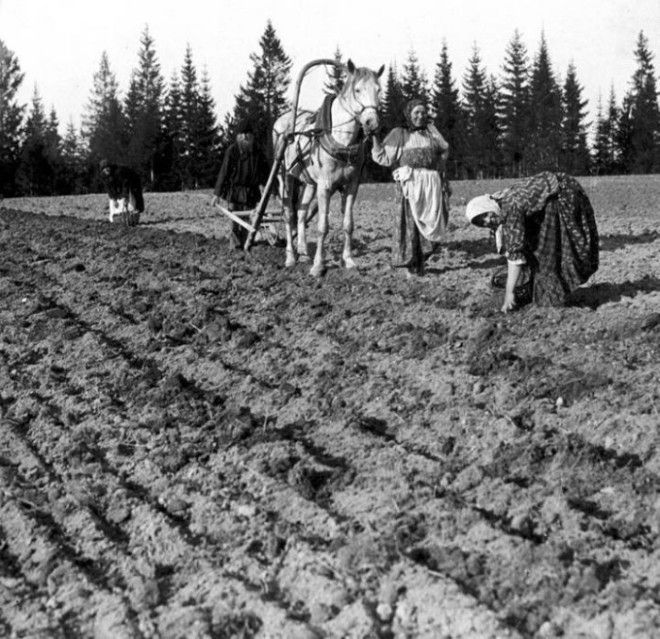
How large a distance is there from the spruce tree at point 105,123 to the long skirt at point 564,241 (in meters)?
36.8

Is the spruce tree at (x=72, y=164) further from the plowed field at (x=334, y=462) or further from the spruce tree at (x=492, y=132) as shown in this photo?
the plowed field at (x=334, y=462)

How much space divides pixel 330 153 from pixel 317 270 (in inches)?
42.3

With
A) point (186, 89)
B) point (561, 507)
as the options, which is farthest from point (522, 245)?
point (186, 89)

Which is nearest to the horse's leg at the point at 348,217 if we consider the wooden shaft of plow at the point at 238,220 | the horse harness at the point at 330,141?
the horse harness at the point at 330,141

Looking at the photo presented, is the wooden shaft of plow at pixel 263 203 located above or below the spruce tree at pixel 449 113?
below

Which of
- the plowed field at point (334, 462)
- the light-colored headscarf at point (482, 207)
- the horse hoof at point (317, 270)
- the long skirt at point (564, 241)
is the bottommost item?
the plowed field at point (334, 462)

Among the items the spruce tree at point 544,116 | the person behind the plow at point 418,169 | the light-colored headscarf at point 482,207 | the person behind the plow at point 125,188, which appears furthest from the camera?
the spruce tree at point 544,116

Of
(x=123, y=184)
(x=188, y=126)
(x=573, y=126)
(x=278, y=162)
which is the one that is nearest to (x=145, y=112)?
(x=188, y=126)

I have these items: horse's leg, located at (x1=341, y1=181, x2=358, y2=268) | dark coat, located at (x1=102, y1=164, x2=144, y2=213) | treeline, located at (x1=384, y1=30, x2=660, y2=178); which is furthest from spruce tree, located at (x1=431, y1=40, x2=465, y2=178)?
horse's leg, located at (x1=341, y1=181, x2=358, y2=268)

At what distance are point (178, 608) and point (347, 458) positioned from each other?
1.40 meters

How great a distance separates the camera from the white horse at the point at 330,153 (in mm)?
8719

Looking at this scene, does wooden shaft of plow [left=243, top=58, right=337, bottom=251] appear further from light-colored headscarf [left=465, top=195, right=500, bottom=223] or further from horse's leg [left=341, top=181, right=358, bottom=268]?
light-colored headscarf [left=465, top=195, right=500, bottom=223]

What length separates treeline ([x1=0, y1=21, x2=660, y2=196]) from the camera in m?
44.9

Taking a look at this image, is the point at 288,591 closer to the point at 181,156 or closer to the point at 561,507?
the point at 561,507
